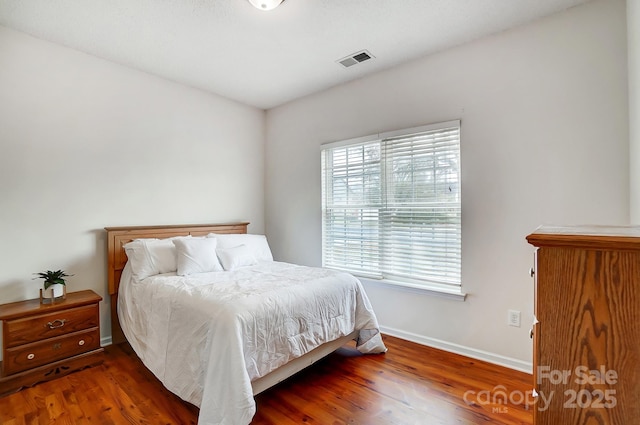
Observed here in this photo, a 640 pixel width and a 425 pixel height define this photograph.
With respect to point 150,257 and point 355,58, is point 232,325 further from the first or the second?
point 355,58

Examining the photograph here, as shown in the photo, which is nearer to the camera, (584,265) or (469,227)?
(584,265)

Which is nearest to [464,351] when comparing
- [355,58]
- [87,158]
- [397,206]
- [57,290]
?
[397,206]

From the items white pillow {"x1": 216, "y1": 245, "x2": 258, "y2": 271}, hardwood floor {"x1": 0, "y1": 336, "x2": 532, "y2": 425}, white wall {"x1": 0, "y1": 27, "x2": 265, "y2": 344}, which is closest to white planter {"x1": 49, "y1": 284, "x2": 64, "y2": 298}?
white wall {"x1": 0, "y1": 27, "x2": 265, "y2": 344}

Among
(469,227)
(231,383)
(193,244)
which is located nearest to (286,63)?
(193,244)

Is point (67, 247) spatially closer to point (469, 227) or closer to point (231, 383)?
point (231, 383)

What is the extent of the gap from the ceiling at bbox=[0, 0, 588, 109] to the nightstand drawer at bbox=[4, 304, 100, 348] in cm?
226

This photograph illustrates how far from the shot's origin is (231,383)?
5.32ft

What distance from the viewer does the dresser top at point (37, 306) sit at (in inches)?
85.4

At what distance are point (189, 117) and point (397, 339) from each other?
334 cm

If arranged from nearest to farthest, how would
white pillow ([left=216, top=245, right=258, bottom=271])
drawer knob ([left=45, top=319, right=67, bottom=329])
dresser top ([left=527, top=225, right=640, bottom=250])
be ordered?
dresser top ([left=527, top=225, right=640, bottom=250]) → drawer knob ([left=45, top=319, right=67, bottom=329]) → white pillow ([left=216, top=245, right=258, bottom=271])

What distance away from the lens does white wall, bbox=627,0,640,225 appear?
177cm

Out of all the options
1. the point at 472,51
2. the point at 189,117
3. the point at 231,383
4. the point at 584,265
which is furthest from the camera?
the point at 189,117

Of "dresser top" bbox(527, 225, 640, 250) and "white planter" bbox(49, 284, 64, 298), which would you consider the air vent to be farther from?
"white planter" bbox(49, 284, 64, 298)

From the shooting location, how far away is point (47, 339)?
229 centimetres
